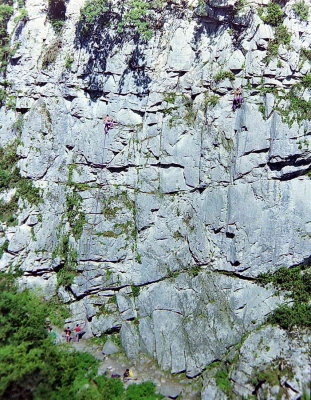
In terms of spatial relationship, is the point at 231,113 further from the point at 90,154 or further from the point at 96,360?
the point at 96,360

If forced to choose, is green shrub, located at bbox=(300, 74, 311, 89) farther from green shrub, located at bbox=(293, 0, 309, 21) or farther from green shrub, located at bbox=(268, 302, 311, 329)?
green shrub, located at bbox=(268, 302, 311, 329)

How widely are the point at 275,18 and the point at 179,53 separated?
581 cm

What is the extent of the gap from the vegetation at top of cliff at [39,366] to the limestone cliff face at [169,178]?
79.9 inches

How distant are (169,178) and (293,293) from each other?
909cm

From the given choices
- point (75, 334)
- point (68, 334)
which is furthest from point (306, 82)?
point (68, 334)

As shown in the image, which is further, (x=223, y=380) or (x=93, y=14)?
(x=93, y=14)

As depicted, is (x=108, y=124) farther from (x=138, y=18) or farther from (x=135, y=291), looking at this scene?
(x=135, y=291)

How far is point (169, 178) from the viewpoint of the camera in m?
18.3

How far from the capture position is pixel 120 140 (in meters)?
19.1

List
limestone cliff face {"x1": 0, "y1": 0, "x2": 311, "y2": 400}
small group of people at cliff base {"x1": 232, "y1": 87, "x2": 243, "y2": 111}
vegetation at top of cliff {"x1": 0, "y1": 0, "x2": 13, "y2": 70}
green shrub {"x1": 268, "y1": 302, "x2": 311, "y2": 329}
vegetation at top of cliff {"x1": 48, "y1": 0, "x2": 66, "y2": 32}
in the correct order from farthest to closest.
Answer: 1. vegetation at top of cliff {"x1": 0, "y1": 0, "x2": 13, "y2": 70}
2. vegetation at top of cliff {"x1": 48, "y1": 0, "x2": 66, "y2": 32}
3. small group of people at cliff base {"x1": 232, "y1": 87, "x2": 243, "y2": 111}
4. limestone cliff face {"x1": 0, "y1": 0, "x2": 311, "y2": 400}
5. green shrub {"x1": 268, "y1": 302, "x2": 311, "y2": 329}

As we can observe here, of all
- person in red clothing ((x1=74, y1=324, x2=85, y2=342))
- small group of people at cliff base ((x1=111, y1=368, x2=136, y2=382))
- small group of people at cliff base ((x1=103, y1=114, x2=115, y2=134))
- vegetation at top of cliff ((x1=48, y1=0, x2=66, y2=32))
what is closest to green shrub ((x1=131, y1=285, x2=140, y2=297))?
person in red clothing ((x1=74, y1=324, x2=85, y2=342))

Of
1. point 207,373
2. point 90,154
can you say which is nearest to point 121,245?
point 90,154

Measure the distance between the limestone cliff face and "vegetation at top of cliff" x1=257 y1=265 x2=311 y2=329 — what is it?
0.45 m

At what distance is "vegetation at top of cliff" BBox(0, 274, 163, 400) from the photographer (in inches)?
472
